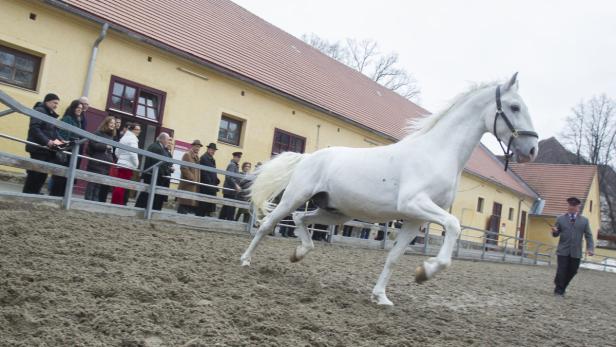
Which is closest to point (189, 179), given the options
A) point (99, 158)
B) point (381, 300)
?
point (99, 158)

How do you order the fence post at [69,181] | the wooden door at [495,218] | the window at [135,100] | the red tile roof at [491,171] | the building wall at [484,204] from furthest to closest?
the wooden door at [495,218] → the red tile roof at [491,171] → the building wall at [484,204] → the window at [135,100] → the fence post at [69,181]

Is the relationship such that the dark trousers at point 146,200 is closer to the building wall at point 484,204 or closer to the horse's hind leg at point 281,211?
the horse's hind leg at point 281,211

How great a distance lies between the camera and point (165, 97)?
44.2 ft

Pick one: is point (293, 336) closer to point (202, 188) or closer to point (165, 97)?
point (202, 188)

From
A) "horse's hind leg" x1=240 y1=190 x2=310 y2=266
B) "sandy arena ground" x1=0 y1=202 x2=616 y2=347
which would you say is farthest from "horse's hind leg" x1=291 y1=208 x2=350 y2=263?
"sandy arena ground" x1=0 y1=202 x2=616 y2=347

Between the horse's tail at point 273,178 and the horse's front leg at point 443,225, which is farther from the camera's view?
the horse's tail at point 273,178

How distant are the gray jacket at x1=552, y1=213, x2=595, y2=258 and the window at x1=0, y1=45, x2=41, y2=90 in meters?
11.4

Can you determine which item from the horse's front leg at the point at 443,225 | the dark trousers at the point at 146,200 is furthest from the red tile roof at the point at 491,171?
the horse's front leg at the point at 443,225

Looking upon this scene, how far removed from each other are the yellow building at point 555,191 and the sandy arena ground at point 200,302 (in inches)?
1227

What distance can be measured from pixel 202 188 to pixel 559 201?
32701 mm

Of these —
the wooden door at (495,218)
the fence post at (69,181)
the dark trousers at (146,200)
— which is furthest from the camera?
the wooden door at (495,218)

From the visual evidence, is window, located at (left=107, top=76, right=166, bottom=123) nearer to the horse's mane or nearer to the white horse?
the white horse

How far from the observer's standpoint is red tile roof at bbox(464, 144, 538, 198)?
96.8ft

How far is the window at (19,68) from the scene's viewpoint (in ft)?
34.5
